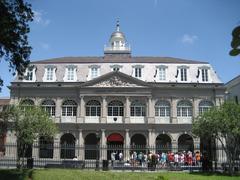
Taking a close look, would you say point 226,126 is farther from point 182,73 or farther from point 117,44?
point 117,44

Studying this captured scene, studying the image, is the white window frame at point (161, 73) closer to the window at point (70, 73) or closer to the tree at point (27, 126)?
the window at point (70, 73)

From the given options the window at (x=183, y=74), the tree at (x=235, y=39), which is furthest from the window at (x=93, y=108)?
the tree at (x=235, y=39)

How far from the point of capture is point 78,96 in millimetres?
48344

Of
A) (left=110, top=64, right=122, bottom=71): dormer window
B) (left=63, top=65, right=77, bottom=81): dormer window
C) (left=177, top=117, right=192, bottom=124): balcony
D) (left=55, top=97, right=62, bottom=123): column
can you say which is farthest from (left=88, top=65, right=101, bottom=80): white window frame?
(left=177, top=117, right=192, bottom=124): balcony

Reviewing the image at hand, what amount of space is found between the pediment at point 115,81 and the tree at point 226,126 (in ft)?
67.1

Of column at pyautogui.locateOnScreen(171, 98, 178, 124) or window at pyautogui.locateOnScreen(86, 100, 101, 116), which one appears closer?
column at pyautogui.locateOnScreen(171, 98, 178, 124)

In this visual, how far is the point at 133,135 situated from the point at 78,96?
895 centimetres

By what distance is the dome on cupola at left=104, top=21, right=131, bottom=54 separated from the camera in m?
69.7

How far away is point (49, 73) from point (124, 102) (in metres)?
11.7

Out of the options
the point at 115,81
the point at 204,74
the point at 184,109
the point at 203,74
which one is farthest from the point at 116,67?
the point at 204,74

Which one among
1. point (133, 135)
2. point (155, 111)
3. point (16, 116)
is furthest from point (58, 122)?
point (16, 116)

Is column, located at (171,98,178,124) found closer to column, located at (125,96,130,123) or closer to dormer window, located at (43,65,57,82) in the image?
column, located at (125,96,130,123)

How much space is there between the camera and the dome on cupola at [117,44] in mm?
69688

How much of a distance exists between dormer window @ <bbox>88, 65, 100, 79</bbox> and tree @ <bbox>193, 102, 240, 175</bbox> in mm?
24943
